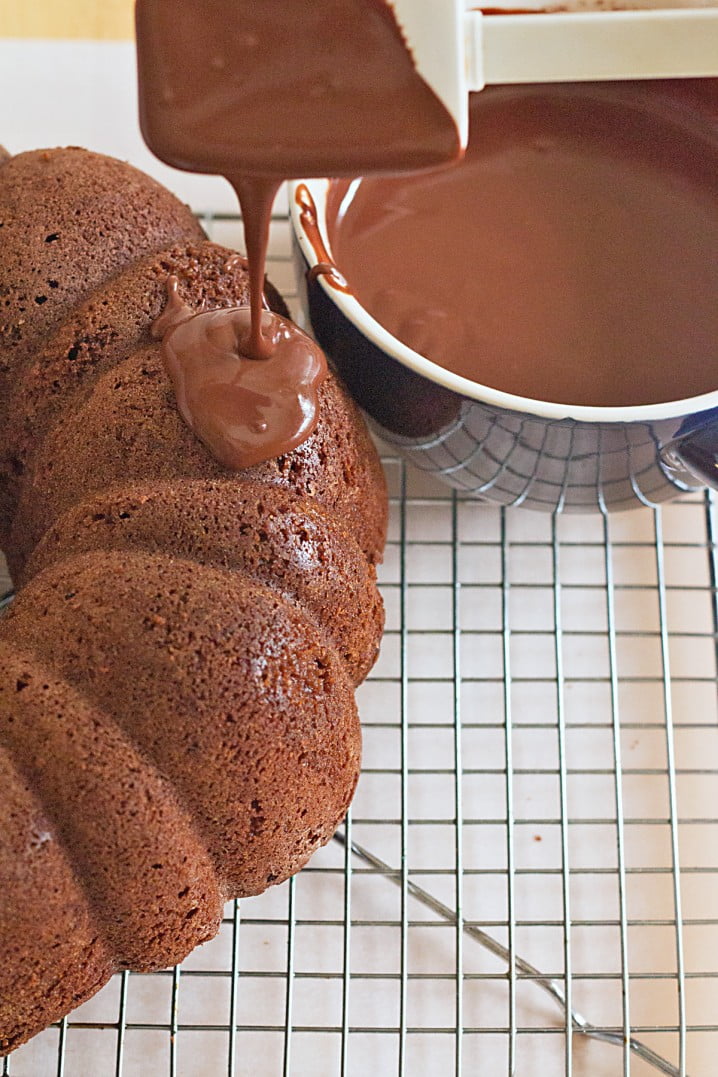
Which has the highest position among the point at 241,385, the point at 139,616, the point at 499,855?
the point at 241,385

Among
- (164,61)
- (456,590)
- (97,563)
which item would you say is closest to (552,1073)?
(456,590)

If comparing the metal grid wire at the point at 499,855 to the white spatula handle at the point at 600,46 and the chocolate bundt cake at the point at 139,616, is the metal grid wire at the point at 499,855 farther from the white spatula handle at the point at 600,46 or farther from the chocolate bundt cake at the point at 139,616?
the white spatula handle at the point at 600,46

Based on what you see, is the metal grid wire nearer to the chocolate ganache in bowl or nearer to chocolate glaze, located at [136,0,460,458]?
the chocolate ganache in bowl

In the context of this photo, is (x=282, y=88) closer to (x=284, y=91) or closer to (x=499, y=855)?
(x=284, y=91)

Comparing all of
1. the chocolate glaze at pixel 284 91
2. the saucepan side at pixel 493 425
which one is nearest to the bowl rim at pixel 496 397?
the saucepan side at pixel 493 425

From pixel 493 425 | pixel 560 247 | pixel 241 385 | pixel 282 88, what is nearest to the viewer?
pixel 282 88

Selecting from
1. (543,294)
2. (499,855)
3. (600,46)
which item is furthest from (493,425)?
(499,855)

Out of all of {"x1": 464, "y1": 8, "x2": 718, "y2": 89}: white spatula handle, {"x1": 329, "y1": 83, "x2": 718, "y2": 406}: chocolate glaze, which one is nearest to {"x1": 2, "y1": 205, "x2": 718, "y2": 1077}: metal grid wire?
{"x1": 329, "y1": 83, "x2": 718, "y2": 406}: chocolate glaze
